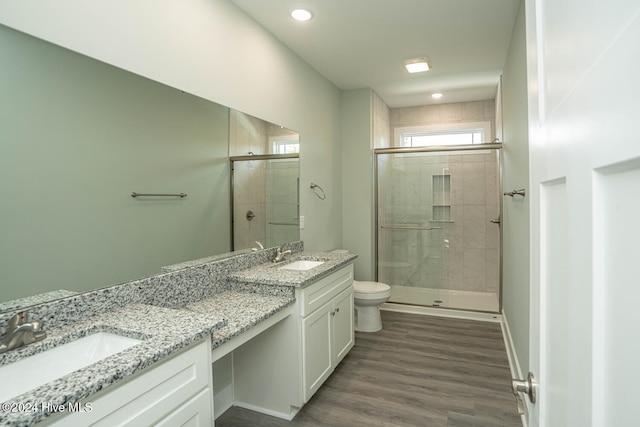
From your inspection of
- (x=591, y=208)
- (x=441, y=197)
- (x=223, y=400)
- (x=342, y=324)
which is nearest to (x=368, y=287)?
(x=342, y=324)

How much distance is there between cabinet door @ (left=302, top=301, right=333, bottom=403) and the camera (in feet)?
7.33

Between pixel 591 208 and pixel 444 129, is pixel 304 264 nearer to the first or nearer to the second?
pixel 591 208

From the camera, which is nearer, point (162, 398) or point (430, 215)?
point (162, 398)

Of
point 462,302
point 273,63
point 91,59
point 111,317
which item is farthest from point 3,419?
point 462,302

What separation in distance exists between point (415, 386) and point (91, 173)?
2.39 m

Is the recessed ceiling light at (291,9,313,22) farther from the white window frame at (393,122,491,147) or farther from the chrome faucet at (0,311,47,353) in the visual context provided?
the white window frame at (393,122,491,147)

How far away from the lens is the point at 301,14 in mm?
2510

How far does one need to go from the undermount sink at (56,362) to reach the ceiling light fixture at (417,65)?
3.14 m

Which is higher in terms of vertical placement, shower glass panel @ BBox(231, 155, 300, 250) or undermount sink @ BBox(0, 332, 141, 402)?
shower glass panel @ BBox(231, 155, 300, 250)

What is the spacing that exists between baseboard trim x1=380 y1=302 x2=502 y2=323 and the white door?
3.69m

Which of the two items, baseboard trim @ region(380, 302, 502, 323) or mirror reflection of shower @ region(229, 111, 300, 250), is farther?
baseboard trim @ region(380, 302, 502, 323)

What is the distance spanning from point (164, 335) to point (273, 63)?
2263 millimetres

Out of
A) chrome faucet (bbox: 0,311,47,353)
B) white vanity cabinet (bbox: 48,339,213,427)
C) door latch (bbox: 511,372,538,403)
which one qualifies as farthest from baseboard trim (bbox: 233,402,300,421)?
door latch (bbox: 511,372,538,403)

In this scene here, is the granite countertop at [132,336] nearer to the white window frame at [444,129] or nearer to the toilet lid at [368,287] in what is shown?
the toilet lid at [368,287]
